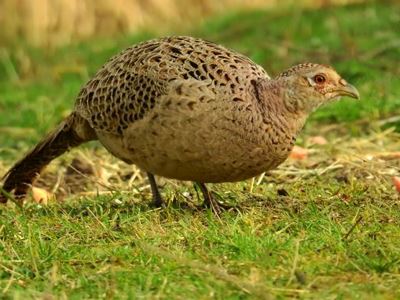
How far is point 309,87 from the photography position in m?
4.95

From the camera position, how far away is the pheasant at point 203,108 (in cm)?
477

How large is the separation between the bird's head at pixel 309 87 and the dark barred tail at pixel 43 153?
120 centimetres

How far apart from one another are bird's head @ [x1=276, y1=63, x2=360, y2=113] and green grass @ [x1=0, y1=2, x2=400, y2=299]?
0.51m

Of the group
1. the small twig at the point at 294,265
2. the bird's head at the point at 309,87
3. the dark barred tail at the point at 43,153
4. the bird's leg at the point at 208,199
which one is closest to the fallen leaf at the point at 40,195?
the dark barred tail at the point at 43,153

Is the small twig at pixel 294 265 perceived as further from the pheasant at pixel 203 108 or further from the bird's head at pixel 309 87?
the bird's head at pixel 309 87

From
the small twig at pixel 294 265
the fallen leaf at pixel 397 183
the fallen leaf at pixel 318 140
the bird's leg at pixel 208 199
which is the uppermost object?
the small twig at pixel 294 265

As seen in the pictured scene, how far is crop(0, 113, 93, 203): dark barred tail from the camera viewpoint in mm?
5648

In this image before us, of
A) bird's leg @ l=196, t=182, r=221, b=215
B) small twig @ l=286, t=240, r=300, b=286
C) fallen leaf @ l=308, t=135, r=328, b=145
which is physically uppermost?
small twig @ l=286, t=240, r=300, b=286

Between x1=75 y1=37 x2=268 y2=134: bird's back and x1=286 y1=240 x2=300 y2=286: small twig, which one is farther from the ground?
x1=75 y1=37 x2=268 y2=134: bird's back

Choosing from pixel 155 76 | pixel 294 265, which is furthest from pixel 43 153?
pixel 294 265

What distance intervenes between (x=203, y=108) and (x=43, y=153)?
1342 mm

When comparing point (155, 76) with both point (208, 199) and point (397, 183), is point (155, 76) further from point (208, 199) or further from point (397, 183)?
point (397, 183)

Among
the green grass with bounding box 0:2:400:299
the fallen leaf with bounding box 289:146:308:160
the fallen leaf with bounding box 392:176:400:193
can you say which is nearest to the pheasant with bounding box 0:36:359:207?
the green grass with bounding box 0:2:400:299

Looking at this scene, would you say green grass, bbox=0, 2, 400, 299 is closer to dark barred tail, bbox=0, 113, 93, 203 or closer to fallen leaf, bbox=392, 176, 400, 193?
fallen leaf, bbox=392, 176, 400, 193
